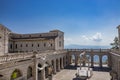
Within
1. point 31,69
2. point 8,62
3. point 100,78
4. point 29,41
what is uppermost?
point 29,41

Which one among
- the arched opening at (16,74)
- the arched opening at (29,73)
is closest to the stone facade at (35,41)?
A: the arched opening at (29,73)

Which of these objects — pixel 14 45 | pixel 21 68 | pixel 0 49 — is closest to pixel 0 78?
pixel 21 68

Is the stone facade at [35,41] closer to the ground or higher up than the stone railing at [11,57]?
higher up

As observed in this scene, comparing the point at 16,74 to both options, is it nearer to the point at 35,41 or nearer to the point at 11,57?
the point at 11,57

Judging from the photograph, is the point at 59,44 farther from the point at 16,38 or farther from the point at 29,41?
the point at 16,38

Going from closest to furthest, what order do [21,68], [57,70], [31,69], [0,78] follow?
[0,78], [21,68], [31,69], [57,70]

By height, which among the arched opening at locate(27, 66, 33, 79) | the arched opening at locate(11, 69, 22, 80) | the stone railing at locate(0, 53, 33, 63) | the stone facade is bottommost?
the arched opening at locate(27, 66, 33, 79)

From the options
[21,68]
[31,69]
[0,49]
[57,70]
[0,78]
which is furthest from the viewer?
[57,70]

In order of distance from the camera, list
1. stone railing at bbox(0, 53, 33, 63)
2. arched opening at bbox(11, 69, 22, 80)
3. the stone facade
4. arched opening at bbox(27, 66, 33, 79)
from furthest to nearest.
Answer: the stone facade, arched opening at bbox(27, 66, 33, 79), arched opening at bbox(11, 69, 22, 80), stone railing at bbox(0, 53, 33, 63)

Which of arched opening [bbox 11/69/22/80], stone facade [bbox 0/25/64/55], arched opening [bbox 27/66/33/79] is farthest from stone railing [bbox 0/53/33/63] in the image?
stone facade [bbox 0/25/64/55]

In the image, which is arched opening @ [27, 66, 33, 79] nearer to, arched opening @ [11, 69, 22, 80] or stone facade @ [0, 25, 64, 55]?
arched opening @ [11, 69, 22, 80]

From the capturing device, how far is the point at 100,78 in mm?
35250

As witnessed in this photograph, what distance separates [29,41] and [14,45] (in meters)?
7.72

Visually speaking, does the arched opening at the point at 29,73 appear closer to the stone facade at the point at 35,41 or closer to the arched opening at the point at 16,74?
the arched opening at the point at 16,74
